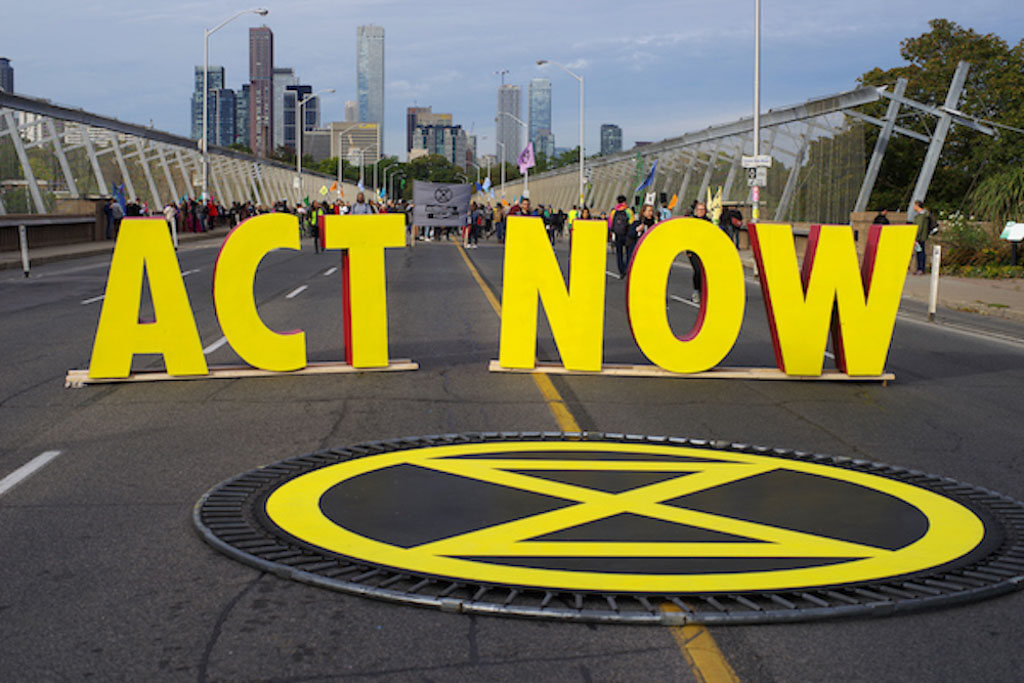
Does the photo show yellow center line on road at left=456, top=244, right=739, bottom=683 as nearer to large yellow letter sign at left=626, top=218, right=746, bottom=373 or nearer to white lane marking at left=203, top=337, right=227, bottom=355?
large yellow letter sign at left=626, top=218, right=746, bottom=373

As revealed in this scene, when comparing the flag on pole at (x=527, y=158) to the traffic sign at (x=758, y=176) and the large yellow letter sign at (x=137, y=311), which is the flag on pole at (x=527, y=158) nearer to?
the traffic sign at (x=758, y=176)

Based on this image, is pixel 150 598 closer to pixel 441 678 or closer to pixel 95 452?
pixel 441 678

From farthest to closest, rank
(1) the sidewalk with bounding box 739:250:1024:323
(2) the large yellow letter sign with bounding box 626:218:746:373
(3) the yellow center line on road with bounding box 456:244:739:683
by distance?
(1) the sidewalk with bounding box 739:250:1024:323
(2) the large yellow letter sign with bounding box 626:218:746:373
(3) the yellow center line on road with bounding box 456:244:739:683

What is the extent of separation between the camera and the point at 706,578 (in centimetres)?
476

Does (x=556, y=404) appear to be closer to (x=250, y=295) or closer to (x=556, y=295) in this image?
(x=556, y=295)

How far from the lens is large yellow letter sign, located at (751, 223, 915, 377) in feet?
34.6

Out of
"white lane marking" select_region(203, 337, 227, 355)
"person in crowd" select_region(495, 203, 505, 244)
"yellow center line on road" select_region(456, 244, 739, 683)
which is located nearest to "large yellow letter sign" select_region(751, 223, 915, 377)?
"white lane marking" select_region(203, 337, 227, 355)

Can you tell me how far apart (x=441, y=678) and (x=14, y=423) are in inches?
228

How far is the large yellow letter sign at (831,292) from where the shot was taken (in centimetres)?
1055

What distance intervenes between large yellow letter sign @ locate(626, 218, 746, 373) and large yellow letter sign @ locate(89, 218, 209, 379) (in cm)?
423

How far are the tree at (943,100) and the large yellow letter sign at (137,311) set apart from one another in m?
34.5

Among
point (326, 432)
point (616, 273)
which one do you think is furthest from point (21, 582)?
point (616, 273)

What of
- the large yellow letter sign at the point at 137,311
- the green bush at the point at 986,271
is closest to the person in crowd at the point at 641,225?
the green bush at the point at 986,271

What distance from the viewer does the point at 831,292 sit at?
418 inches
